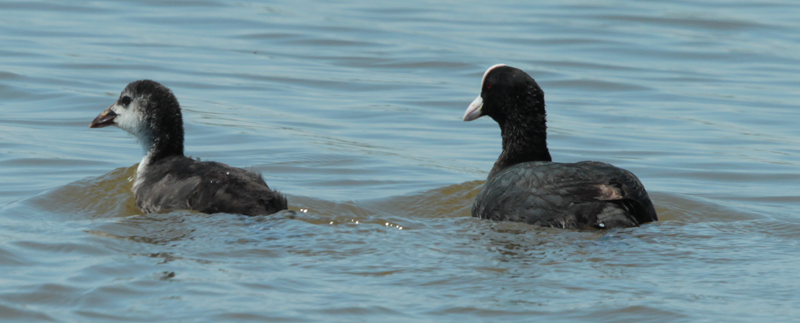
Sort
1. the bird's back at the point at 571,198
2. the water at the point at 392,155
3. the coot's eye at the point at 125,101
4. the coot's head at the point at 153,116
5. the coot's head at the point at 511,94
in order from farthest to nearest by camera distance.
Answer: the coot's head at the point at 511,94 < the coot's eye at the point at 125,101 < the coot's head at the point at 153,116 < the bird's back at the point at 571,198 < the water at the point at 392,155

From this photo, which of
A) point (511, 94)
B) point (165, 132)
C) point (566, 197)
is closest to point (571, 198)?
point (566, 197)

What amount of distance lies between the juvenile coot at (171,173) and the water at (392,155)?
177 mm

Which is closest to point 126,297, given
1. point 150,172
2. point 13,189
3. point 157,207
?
point 157,207

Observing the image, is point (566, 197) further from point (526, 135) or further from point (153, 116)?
point (153, 116)

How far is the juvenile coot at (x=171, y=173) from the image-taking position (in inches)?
317

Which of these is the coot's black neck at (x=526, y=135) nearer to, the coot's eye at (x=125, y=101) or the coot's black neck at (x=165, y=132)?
the coot's black neck at (x=165, y=132)

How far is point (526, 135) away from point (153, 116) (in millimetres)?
3123

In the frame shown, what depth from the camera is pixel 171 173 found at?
855 cm

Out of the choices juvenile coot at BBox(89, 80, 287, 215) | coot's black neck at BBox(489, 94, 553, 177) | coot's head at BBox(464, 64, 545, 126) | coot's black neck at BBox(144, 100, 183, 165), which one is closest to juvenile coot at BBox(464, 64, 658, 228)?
coot's black neck at BBox(489, 94, 553, 177)

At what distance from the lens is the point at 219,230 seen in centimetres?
764

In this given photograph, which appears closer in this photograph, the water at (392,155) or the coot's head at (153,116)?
the water at (392,155)

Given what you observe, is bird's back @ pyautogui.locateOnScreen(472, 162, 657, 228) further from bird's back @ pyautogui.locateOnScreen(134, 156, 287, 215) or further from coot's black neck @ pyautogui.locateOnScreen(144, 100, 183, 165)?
coot's black neck @ pyautogui.locateOnScreen(144, 100, 183, 165)

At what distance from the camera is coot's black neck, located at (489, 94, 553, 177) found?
9.50 meters

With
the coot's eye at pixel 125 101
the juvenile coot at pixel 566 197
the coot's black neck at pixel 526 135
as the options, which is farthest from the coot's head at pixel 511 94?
the coot's eye at pixel 125 101
